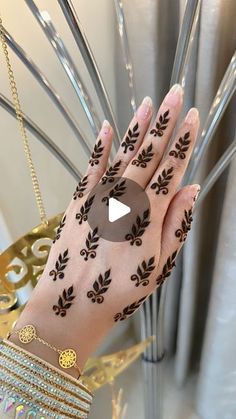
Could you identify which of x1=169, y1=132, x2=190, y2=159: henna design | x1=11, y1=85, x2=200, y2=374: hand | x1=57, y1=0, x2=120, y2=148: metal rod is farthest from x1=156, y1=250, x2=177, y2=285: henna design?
x1=57, y1=0, x2=120, y2=148: metal rod

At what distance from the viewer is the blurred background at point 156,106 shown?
753 mm

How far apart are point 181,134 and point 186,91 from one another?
356 mm

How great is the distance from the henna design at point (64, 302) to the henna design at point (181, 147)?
170mm

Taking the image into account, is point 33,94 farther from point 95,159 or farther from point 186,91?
point 95,159

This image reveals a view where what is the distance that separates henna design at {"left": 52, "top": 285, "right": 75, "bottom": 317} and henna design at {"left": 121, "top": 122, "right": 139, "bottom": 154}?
6.1 inches

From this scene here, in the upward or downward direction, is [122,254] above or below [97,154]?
below

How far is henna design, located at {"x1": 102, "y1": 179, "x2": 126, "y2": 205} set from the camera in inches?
19.1

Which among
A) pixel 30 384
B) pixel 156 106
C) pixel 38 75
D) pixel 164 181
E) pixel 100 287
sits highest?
pixel 156 106

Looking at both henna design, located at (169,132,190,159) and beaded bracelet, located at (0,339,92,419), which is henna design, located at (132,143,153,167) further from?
beaded bracelet, located at (0,339,92,419)

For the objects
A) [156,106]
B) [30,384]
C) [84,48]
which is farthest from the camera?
[156,106]

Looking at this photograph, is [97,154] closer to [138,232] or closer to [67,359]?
[138,232]

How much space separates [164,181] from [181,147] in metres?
0.04

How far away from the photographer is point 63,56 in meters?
0.60

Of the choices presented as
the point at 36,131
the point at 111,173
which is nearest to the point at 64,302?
the point at 111,173
